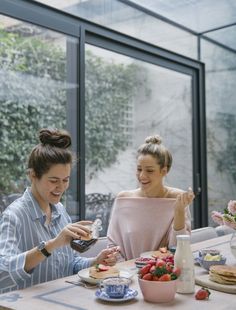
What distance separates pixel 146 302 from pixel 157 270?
0.36 ft

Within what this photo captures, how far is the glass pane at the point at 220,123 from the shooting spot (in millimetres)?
4969

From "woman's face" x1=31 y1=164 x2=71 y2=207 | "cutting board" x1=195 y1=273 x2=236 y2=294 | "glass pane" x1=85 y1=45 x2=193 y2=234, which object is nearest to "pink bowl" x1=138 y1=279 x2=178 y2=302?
"cutting board" x1=195 y1=273 x2=236 y2=294

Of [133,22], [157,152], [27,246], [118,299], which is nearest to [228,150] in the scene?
[133,22]

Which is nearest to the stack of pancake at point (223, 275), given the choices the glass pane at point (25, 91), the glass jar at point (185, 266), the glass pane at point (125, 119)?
the glass jar at point (185, 266)

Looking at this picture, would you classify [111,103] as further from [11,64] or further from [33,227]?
[33,227]

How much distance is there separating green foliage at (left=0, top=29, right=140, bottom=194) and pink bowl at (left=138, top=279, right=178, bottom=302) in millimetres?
1818

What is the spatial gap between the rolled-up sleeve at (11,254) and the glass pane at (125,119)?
1989 mm

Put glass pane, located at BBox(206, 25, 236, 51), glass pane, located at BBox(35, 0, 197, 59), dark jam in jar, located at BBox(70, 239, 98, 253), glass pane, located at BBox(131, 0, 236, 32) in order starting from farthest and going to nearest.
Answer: glass pane, located at BBox(206, 25, 236, 51) < glass pane, located at BBox(131, 0, 236, 32) < glass pane, located at BBox(35, 0, 197, 59) < dark jam in jar, located at BBox(70, 239, 98, 253)

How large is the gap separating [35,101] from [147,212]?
4.45 ft

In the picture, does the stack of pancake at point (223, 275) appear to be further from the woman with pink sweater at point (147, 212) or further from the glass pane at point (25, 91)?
the glass pane at point (25, 91)

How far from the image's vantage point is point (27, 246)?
1.79m

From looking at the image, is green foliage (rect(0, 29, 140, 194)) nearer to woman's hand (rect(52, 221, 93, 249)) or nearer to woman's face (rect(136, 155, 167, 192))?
woman's face (rect(136, 155, 167, 192))

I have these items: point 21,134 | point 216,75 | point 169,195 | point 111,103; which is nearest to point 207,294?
point 169,195

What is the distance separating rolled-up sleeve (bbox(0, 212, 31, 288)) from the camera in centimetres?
161
